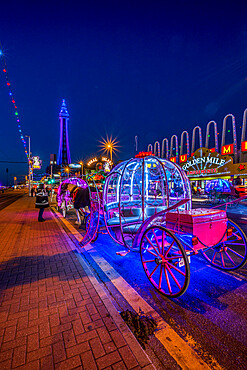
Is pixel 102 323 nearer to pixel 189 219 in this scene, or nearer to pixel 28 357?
pixel 28 357

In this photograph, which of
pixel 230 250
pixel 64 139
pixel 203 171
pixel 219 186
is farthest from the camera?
pixel 64 139

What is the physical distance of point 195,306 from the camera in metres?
2.85

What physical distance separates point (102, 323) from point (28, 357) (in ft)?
2.99

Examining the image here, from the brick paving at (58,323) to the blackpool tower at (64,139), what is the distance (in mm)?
109620

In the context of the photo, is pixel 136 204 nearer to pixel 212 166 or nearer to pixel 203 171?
pixel 212 166

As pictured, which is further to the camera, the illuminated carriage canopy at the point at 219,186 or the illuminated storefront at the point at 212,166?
the illuminated storefront at the point at 212,166

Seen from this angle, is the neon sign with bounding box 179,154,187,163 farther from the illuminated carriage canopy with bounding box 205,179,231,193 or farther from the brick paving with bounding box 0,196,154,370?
the brick paving with bounding box 0,196,154,370

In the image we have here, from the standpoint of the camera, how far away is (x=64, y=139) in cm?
11681

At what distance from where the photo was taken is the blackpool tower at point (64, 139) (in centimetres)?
11175

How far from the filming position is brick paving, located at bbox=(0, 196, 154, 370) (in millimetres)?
1946

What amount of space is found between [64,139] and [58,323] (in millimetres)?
124862

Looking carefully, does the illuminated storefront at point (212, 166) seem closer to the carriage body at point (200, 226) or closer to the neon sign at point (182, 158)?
the neon sign at point (182, 158)

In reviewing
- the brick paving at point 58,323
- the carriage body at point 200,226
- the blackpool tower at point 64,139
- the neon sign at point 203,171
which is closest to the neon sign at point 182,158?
the neon sign at point 203,171

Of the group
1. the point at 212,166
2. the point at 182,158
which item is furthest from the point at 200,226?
the point at 182,158
